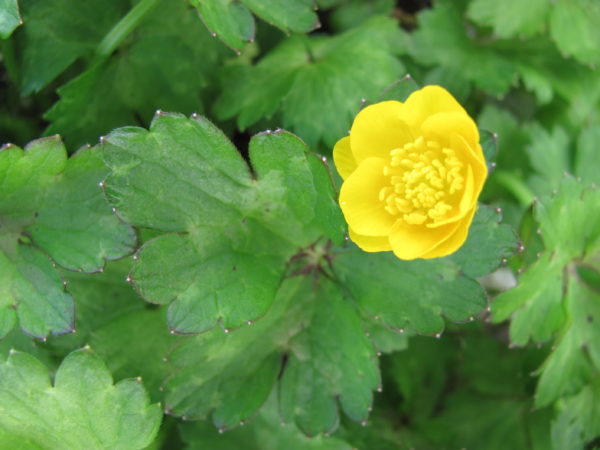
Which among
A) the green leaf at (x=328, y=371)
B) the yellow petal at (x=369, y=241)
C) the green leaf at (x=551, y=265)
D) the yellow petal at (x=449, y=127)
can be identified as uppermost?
the yellow petal at (x=449, y=127)

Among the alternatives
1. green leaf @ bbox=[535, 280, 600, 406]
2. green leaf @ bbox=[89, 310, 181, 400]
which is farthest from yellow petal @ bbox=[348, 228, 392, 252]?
green leaf @ bbox=[535, 280, 600, 406]

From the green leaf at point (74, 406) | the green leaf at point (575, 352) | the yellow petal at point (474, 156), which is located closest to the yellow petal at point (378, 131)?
the yellow petal at point (474, 156)

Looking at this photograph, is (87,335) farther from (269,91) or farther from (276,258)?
(269,91)

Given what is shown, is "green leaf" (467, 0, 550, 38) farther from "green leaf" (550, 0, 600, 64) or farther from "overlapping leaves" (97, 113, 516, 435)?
"overlapping leaves" (97, 113, 516, 435)

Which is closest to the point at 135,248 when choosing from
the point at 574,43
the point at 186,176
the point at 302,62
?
the point at 186,176

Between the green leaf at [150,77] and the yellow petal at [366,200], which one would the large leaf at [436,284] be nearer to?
the yellow petal at [366,200]

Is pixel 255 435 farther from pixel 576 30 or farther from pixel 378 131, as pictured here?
pixel 576 30

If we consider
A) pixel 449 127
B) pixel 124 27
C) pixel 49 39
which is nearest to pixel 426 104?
pixel 449 127
